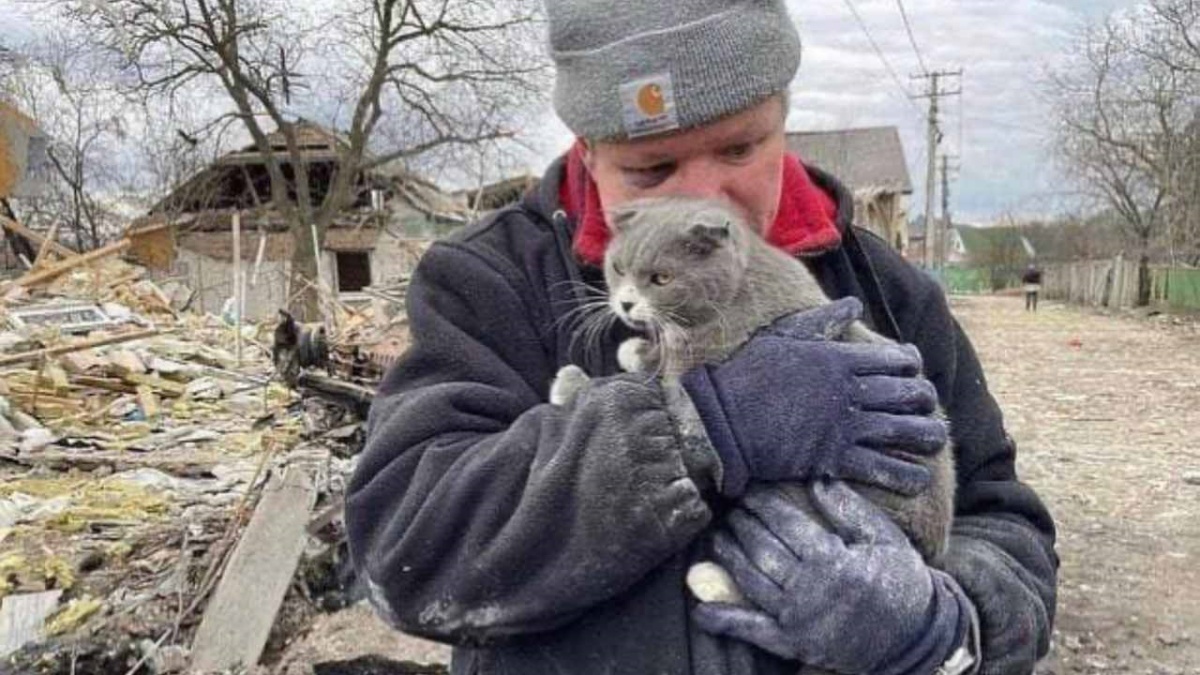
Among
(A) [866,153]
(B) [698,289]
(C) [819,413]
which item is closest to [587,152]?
(B) [698,289]

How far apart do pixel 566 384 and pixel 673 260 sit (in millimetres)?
381

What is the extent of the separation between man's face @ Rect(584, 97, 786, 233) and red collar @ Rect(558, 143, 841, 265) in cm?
4

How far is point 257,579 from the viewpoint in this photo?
593 cm

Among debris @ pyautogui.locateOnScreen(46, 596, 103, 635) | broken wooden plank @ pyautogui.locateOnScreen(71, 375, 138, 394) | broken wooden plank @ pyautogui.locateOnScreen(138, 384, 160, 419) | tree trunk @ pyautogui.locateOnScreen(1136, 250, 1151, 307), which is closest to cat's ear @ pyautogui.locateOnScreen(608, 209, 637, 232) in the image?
debris @ pyautogui.locateOnScreen(46, 596, 103, 635)

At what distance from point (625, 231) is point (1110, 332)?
2708cm

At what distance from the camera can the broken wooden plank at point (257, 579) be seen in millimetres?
5617

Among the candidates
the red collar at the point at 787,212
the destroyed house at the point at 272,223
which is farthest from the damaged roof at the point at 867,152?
the red collar at the point at 787,212

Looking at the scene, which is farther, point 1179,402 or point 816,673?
point 1179,402

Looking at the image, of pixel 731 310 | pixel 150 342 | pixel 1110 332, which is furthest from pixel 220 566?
pixel 1110 332

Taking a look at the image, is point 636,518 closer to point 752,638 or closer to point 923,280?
point 752,638

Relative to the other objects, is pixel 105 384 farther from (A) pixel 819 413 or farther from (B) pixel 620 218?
(A) pixel 819 413

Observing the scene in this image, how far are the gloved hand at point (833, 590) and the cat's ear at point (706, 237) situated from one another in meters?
0.47

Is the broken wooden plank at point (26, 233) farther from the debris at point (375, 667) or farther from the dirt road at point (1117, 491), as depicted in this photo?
the dirt road at point (1117, 491)

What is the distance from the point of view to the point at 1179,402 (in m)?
12.8
